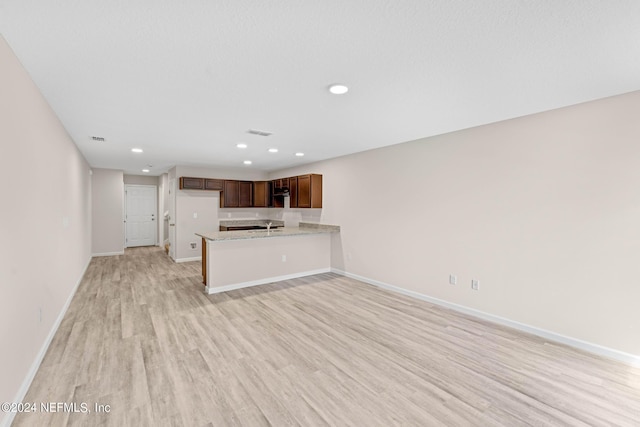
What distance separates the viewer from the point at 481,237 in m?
3.59

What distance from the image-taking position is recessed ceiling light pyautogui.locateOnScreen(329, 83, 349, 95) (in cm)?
240

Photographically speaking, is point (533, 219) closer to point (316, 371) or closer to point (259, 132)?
point (316, 371)

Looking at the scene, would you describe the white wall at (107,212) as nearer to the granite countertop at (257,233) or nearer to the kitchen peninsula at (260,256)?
the granite countertop at (257,233)

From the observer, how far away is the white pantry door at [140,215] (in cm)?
921

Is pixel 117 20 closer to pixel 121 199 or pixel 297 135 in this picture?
pixel 297 135

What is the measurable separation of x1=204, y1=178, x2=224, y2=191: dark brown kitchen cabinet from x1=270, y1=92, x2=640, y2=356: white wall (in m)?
4.69

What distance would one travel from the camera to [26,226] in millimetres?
2170

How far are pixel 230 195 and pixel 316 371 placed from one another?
241 inches

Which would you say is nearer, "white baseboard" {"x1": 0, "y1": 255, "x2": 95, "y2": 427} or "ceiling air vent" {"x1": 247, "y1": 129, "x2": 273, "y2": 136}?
"white baseboard" {"x1": 0, "y1": 255, "x2": 95, "y2": 427}

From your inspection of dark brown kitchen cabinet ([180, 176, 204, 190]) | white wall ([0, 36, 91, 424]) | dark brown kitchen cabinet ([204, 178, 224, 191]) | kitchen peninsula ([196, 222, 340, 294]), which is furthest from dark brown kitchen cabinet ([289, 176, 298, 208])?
white wall ([0, 36, 91, 424])

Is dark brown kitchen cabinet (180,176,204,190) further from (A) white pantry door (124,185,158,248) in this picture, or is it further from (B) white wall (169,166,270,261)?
(A) white pantry door (124,185,158,248)

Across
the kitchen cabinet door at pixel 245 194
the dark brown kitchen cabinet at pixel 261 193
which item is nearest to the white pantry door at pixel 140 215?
the kitchen cabinet door at pixel 245 194

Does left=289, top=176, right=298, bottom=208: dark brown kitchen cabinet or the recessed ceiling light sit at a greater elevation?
the recessed ceiling light

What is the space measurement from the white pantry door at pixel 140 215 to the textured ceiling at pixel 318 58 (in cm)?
662
